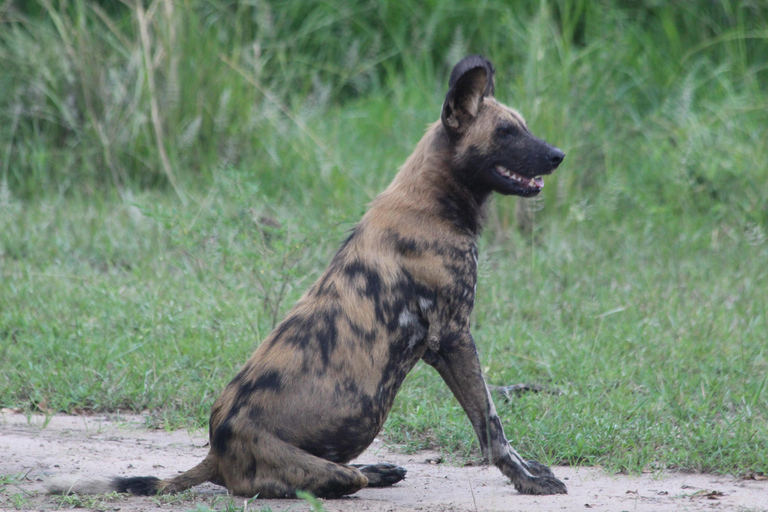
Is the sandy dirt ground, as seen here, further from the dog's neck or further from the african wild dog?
the dog's neck

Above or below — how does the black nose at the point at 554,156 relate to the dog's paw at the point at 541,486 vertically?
above

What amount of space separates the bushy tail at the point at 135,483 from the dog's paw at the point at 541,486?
3.81 feet

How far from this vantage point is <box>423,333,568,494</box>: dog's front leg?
11.5ft

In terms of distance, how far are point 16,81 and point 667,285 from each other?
229 inches

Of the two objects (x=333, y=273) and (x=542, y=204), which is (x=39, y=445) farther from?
(x=542, y=204)

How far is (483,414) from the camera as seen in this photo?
140 inches

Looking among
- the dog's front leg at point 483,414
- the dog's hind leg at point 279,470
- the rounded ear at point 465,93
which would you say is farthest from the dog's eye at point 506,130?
the dog's hind leg at point 279,470

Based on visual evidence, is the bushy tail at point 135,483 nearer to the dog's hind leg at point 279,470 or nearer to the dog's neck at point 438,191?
the dog's hind leg at point 279,470

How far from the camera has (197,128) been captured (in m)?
7.75

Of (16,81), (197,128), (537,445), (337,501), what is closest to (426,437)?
(537,445)

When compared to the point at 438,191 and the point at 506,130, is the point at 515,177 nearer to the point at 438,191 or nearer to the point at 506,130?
the point at 506,130

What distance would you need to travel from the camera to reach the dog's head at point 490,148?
12.5 feet

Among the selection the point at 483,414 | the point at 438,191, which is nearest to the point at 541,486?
the point at 483,414

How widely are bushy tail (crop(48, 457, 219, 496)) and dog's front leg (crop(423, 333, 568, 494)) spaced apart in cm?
99
